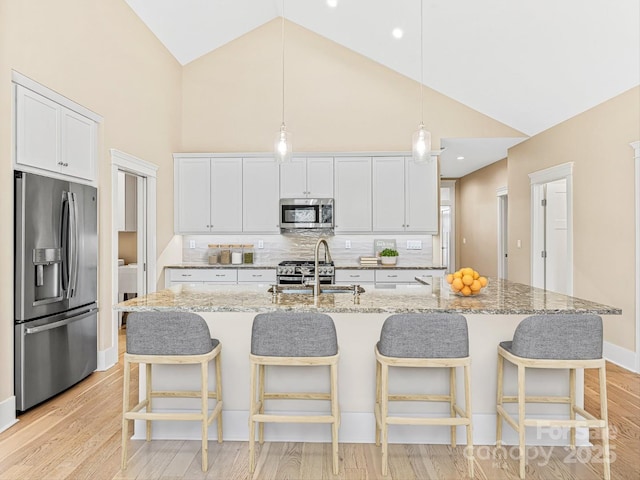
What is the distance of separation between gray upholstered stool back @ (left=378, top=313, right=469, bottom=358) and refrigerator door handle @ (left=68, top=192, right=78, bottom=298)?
260 cm

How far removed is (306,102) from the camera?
5.86 metres

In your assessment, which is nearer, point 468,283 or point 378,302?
point 378,302

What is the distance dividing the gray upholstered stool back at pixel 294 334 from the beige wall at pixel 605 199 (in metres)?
3.34

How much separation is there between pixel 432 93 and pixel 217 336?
4534 millimetres

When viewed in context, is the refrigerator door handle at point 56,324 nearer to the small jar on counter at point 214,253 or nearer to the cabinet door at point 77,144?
the cabinet door at point 77,144

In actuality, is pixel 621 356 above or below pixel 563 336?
below

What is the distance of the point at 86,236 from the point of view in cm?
367

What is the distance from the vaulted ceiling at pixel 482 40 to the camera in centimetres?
361

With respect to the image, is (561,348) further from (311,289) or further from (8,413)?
Answer: (8,413)

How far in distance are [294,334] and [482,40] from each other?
3.60 m

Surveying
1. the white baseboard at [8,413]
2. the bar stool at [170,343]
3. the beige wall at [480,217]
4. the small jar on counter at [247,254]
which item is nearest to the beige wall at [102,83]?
the white baseboard at [8,413]

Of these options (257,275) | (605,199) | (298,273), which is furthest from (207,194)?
(605,199)

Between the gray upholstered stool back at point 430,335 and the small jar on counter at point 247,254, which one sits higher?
the small jar on counter at point 247,254

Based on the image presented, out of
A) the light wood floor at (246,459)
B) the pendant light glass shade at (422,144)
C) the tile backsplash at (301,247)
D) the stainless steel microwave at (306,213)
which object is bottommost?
the light wood floor at (246,459)
